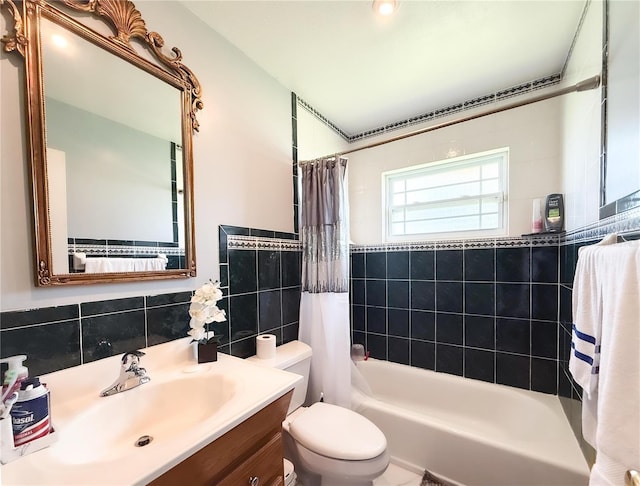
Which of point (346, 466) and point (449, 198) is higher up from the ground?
point (449, 198)

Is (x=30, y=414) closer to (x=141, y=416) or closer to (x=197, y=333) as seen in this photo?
(x=141, y=416)

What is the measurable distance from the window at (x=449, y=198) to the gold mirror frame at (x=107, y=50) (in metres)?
1.71

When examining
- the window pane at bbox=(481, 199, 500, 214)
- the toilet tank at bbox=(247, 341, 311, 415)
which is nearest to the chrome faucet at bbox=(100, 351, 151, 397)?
the toilet tank at bbox=(247, 341, 311, 415)

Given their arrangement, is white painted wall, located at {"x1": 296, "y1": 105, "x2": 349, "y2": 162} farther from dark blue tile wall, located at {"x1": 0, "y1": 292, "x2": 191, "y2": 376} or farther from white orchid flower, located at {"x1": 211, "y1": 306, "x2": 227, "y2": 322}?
dark blue tile wall, located at {"x1": 0, "y1": 292, "x2": 191, "y2": 376}

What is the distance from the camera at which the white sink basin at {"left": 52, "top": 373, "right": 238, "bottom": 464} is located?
742 mm

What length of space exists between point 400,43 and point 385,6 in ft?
0.92

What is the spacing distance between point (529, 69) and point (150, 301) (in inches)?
99.2

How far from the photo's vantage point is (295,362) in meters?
1.52

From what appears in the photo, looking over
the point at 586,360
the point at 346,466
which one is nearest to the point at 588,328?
the point at 586,360

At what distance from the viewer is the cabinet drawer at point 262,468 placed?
0.79m

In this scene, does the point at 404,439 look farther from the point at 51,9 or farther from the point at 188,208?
the point at 51,9

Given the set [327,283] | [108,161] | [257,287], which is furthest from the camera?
[327,283]

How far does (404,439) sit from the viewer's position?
160 cm

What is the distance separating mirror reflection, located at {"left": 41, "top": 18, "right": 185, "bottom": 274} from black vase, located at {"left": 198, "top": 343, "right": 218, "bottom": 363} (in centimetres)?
39
